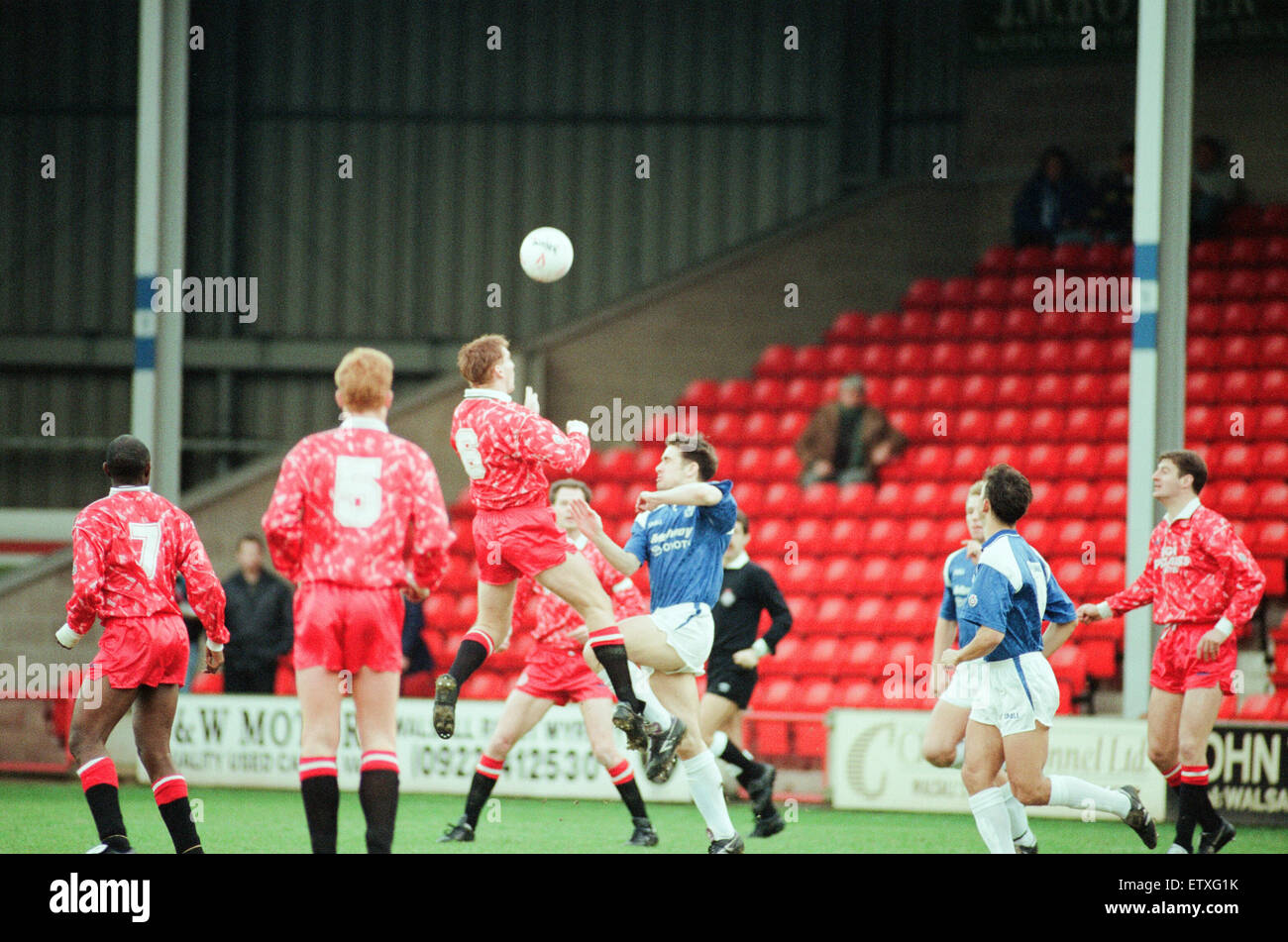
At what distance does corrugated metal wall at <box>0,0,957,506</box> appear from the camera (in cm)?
1833

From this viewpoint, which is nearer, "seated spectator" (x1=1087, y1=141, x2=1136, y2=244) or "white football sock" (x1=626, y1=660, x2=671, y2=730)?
"white football sock" (x1=626, y1=660, x2=671, y2=730)

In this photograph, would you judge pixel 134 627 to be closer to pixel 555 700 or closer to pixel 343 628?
pixel 343 628

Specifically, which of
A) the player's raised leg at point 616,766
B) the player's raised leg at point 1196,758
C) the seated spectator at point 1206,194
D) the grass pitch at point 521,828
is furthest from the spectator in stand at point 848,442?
the player's raised leg at point 1196,758

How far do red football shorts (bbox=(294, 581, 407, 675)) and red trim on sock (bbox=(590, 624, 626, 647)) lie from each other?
151 centimetres

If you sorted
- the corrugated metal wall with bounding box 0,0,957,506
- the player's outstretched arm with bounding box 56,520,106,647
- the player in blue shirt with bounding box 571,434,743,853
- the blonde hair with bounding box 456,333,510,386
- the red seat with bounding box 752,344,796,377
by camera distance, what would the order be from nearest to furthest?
the player's outstretched arm with bounding box 56,520,106,647
the blonde hair with bounding box 456,333,510,386
the player in blue shirt with bounding box 571,434,743,853
the red seat with bounding box 752,344,796,377
the corrugated metal wall with bounding box 0,0,957,506

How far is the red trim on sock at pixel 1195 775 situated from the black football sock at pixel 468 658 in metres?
3.53

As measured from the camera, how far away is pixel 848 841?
9.19m

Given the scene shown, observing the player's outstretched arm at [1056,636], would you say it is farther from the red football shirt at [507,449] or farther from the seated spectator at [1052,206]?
the seated spectator at [1052,206]

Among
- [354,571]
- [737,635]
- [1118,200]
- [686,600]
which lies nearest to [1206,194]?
[1118,200]

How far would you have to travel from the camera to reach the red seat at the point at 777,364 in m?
16.0

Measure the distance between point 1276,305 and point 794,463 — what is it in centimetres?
449

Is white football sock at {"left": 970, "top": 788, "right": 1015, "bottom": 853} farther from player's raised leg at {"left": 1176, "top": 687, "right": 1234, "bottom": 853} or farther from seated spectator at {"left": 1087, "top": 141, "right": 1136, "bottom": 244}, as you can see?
seated spectator at {"left": 1087, "top": 141, "right": 1136, "bottom": 244}

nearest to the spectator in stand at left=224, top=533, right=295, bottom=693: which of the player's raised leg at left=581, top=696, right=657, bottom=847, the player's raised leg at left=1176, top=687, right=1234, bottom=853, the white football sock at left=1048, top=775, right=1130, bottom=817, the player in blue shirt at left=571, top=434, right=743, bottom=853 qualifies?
the player's raised leg at left=581, top=696, right=657, bottom=847
